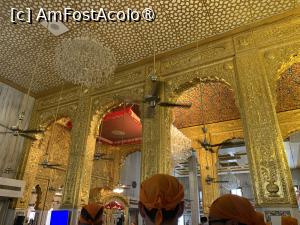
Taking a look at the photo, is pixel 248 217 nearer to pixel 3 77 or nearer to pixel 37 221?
pixel 3 77

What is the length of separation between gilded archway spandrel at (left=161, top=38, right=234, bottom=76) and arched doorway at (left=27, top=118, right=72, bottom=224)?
4.46 m

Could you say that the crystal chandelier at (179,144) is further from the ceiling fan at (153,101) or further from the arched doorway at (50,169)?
the arched doorway at (50,169)

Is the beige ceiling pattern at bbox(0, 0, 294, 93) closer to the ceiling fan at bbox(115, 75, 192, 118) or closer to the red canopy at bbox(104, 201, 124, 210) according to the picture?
the ceiling fan at bbox(115, 75, 192, 118)

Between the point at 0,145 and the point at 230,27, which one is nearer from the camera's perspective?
the point at 230,27

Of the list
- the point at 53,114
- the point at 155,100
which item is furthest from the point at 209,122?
the point at 53,114

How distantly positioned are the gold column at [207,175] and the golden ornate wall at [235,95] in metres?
4.34

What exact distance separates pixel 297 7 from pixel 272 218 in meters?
4.16

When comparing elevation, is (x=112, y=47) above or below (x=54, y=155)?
above

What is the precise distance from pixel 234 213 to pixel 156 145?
4.35 meters

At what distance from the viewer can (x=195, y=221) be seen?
10.1 meters

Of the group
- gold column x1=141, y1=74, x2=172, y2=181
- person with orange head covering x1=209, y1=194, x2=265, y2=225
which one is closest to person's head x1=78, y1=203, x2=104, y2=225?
person with orange head covering x1=209, y1=194, x2=265, y2=225

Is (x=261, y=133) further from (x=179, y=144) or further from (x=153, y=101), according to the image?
(x=179, y=144)

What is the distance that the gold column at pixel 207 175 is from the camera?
900cm

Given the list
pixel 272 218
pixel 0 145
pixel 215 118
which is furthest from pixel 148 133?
pixel 0 145
